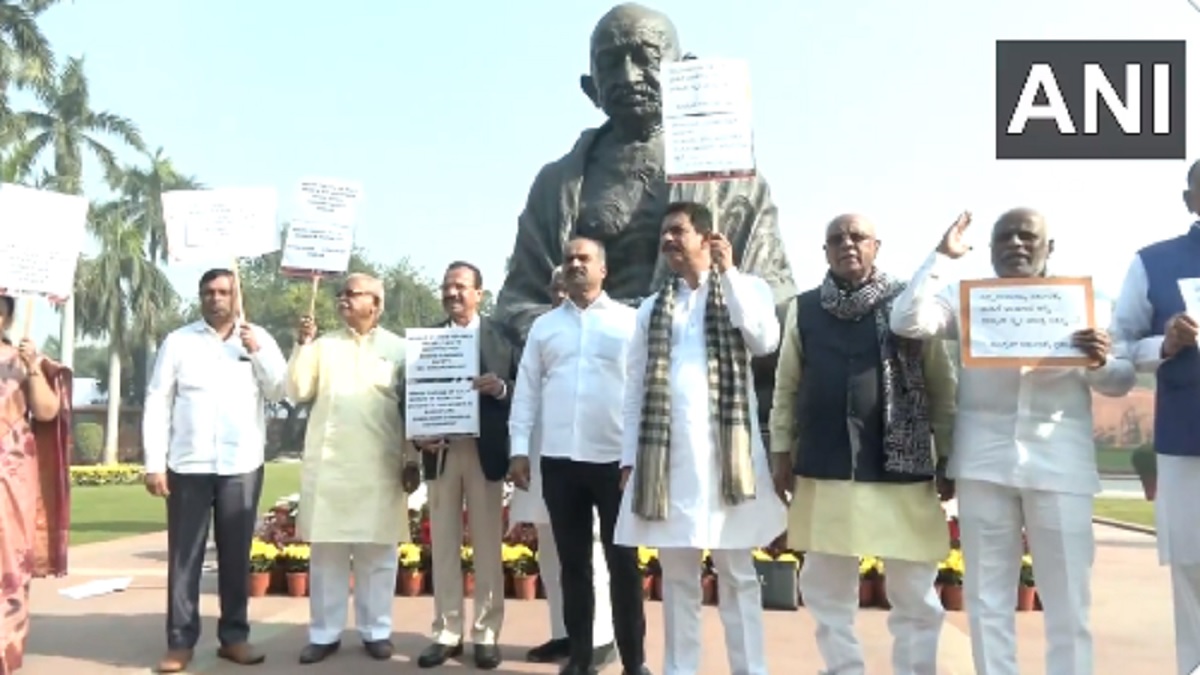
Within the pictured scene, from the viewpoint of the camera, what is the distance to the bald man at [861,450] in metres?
3.83

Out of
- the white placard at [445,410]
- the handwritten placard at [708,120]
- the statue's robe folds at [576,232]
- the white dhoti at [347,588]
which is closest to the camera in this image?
the handwritten placard at [708,120]

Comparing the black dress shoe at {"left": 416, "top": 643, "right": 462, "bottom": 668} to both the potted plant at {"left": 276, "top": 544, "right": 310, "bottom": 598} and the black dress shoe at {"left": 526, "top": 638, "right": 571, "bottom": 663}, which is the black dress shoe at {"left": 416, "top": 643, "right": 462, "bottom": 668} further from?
the potted plant at {"left": 276, "top": 544, "right": 310, "bottom": 598}

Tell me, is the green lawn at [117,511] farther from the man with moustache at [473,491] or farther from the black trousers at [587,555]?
the black trousers at [587,555]

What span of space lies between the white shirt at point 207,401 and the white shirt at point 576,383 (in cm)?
124

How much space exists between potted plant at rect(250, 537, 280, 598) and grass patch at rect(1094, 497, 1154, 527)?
1182 centimetres

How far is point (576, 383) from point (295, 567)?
3.86 metres

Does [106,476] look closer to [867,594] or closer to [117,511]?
[117,511]

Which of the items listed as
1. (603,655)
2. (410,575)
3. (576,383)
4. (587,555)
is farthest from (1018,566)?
(410,575)

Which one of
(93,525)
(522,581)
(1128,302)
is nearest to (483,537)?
(522,581)

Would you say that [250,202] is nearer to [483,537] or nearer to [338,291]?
[338,291]

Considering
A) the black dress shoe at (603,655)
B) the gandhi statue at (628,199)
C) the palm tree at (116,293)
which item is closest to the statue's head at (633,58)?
the gandhi statue at (628,199)

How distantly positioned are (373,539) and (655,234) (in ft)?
6.16

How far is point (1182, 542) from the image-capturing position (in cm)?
366

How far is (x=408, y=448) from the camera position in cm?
525
